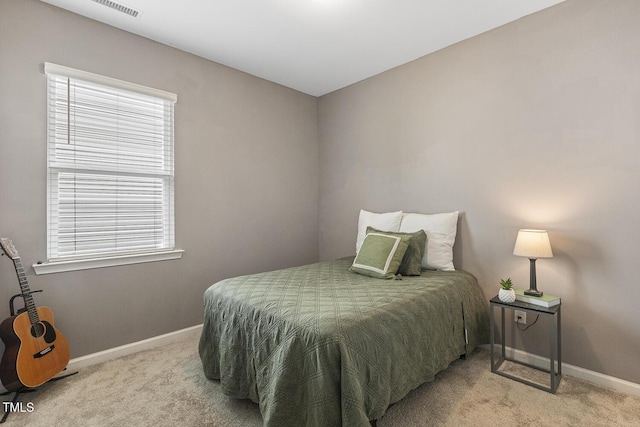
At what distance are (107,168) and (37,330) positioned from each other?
1.22m

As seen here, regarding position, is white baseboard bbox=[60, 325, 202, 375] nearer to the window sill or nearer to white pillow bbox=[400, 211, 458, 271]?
the window sill

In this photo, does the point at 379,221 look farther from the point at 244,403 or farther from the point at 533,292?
the point at 244,403

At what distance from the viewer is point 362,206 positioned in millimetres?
3611

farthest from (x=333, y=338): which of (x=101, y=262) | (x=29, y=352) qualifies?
(x=101, y=262)

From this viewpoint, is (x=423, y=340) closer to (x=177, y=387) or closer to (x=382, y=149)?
(x=177, y=387)

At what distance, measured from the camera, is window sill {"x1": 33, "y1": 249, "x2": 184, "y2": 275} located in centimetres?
223

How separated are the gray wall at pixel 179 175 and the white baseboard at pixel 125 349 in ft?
0.16

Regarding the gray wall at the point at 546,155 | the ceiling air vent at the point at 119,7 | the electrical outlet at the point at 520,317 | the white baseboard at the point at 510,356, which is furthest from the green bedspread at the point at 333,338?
the ceiling air vent at the point at 119,7

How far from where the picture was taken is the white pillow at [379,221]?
9.96 ft

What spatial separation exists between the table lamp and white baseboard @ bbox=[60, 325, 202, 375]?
9.37 ft

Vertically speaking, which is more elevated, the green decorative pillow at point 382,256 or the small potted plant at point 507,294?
the green decorative pillow at point 382,256

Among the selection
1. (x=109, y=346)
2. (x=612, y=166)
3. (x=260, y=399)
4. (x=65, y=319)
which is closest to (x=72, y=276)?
(x=65, y=319)

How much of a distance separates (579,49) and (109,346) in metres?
4.17

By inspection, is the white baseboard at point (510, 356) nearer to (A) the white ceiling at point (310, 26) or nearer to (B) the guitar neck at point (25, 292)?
(B) the guitar neck at point (25, 292)
